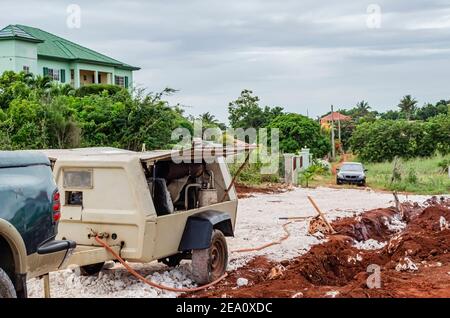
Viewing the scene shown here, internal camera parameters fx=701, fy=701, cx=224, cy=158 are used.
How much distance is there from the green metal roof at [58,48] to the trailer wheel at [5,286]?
44029 millimetres

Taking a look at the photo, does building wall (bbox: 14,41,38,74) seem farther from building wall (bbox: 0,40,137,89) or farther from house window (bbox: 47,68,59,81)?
house window (bbox: 47,68,59,81)

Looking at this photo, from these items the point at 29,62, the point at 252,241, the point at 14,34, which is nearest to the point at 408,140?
the point at 29,62

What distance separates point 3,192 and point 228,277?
473cm

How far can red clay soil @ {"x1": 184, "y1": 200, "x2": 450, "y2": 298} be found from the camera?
8.36 meters

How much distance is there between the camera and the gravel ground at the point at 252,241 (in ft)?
29.1

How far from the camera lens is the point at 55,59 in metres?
52.1

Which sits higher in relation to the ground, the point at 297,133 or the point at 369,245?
the point at 297,133

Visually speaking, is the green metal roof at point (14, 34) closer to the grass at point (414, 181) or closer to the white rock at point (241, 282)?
the grass at point (414, 181)

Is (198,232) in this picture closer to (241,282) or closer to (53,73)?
(241,282)

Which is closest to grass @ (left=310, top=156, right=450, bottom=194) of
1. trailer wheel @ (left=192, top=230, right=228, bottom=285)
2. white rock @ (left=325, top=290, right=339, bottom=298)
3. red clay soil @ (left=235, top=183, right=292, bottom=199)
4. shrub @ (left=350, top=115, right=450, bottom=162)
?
red clay soil @ (left=235, top=183, right=292, bottom=199)

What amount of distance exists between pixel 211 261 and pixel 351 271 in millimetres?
2724

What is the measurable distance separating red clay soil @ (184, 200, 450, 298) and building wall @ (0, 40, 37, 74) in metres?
36.8

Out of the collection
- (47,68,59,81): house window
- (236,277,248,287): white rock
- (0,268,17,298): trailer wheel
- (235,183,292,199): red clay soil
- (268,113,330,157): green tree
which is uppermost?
(47,68,59,81): house window
